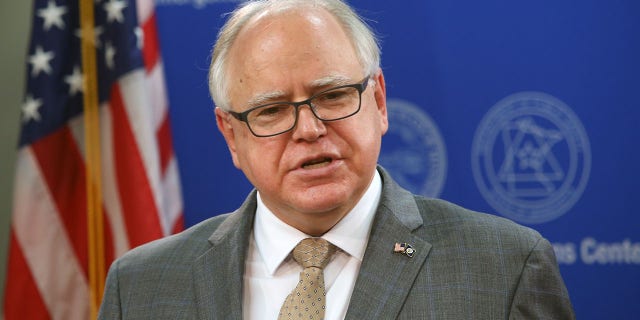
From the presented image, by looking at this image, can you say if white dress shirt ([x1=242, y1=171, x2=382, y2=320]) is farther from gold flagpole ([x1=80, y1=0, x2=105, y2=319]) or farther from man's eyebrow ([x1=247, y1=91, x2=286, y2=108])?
gold flagpole ([x1=80, y1=0, x2=105, y2=319])

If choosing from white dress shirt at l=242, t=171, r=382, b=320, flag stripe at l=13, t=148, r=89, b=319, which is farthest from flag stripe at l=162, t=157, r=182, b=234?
white dress shirt at l=242, t=171, r=382, b=320

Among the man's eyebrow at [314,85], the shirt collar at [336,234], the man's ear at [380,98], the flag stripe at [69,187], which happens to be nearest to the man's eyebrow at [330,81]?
the man's eyebrow at [314,85]

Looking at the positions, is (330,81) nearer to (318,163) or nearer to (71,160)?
(318,163)

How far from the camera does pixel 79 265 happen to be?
3516 millimetres

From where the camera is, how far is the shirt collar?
1.89 metres

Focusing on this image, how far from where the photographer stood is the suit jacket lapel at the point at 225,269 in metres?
1.87

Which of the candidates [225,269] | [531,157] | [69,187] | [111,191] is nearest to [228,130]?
[225,269]

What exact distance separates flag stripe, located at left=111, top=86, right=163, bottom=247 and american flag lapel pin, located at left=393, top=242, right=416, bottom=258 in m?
1.80

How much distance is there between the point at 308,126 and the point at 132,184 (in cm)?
186

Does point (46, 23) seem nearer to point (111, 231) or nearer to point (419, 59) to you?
point (111, 231)

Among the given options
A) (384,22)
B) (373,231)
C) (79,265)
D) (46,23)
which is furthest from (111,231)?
(373,231)

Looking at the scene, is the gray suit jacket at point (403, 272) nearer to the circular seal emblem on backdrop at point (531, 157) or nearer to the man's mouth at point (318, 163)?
the man's mouth at point (318, 163)

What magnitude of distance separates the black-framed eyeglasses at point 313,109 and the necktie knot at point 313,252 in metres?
0.28

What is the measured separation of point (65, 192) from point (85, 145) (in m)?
0.22
